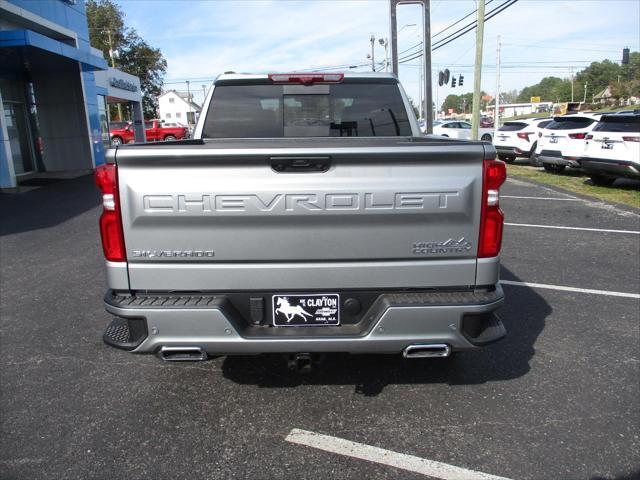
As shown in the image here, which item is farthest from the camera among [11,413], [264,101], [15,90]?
[15,90]

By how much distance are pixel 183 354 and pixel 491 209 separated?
1805mm

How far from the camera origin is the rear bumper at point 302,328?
A: 264 cm

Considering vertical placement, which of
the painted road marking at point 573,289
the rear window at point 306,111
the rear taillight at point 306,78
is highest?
the rear taillight at point 306,78

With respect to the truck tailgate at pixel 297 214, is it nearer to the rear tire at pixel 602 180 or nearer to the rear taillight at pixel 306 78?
the rear taillight at pixel 306 78

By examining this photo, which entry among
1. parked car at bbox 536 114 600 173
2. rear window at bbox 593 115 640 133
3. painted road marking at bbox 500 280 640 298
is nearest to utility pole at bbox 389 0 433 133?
painted road marking at bbox 500 280 640 298

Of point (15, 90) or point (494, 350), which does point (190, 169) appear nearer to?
point (494, 350)

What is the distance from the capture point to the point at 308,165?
2.59 m

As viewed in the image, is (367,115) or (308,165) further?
(367,115)

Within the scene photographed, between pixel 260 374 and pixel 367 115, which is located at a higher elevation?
pixel 367 115

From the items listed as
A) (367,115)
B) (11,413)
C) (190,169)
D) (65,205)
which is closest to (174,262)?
(190,169)

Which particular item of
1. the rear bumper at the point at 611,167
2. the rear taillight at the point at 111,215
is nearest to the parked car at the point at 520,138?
the rear bumper at the point at 611,167

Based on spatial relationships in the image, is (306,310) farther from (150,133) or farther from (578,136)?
(150,133)

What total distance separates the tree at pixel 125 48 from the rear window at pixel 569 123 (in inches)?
1816

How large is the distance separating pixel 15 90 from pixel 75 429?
18.4 meters
